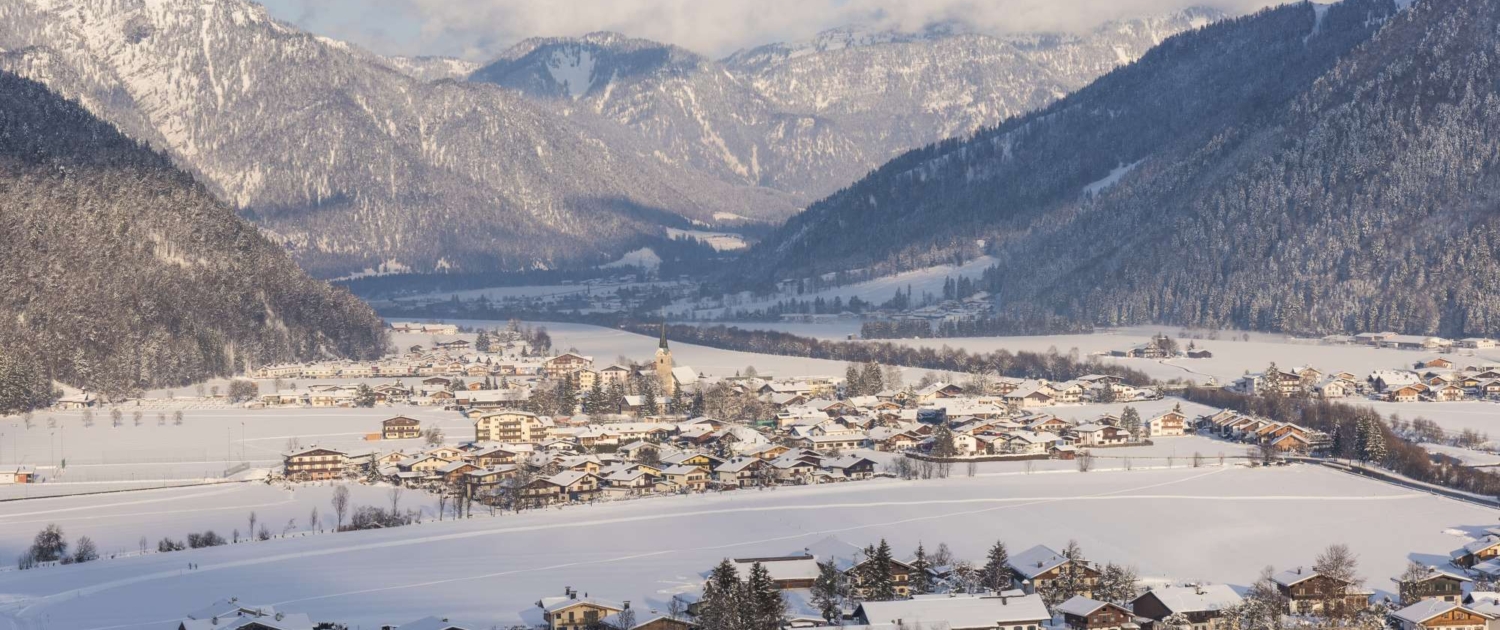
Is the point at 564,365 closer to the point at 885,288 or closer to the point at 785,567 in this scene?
the point at 785,567

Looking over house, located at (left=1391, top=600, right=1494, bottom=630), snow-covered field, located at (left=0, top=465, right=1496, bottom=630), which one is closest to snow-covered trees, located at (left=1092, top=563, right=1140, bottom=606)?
snow-covered field, located at (left=0, top=465, right=1496, bottom=630)

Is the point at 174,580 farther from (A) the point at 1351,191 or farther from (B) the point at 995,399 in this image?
(A) the point at 1351,191

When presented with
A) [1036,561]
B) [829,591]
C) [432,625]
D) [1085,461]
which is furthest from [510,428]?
[432,625]

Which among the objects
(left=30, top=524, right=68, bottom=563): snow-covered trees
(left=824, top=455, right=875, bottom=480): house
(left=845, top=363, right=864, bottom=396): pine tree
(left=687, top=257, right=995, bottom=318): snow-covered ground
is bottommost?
(left=30, top=524, right=68, bottom=563): snow-covered trees

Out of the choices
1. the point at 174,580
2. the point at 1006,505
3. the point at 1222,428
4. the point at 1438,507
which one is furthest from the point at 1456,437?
the point at 174,580

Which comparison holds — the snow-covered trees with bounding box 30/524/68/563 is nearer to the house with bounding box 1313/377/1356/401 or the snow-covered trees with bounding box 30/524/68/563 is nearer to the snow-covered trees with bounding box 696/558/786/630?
the snow-covered trees with bounding box 696/558/786/630
